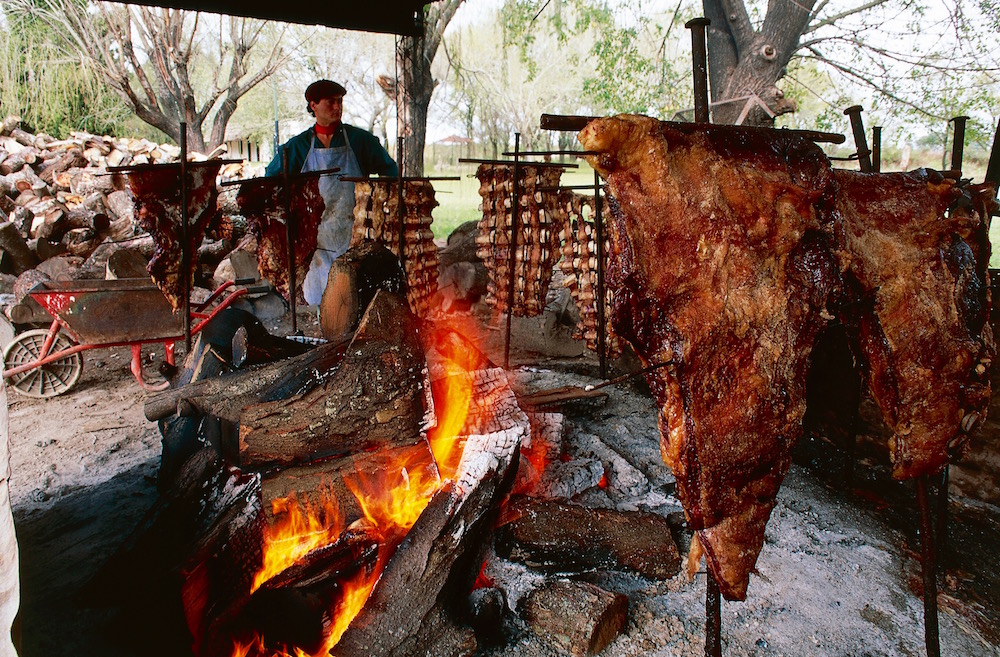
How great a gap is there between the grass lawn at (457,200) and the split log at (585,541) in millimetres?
12779

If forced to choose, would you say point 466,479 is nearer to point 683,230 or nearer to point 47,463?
point 683,230

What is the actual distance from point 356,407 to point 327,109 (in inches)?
145

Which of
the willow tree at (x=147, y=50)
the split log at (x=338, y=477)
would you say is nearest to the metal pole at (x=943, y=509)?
the split log at (x=338, y=477)

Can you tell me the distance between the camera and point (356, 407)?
2.93 m

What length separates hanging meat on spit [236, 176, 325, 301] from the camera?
4.38m

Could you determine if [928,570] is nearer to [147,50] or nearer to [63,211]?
[63,211]

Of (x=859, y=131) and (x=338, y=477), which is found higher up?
(x=859, y=131)

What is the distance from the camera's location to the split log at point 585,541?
9.61 feet

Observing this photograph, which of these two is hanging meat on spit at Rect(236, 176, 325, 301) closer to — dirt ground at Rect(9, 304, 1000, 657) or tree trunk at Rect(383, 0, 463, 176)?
dirt ground at Rect(9, 304, 1000, 657)

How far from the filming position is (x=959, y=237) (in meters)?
2.34

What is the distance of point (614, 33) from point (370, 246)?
8295 mm

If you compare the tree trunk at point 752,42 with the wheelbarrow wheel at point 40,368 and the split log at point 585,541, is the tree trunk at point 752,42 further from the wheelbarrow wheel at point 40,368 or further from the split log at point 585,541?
the wheelbarrow wheel at point 40,368

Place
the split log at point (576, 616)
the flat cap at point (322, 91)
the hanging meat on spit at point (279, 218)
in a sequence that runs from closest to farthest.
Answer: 1. the split log at point (576, 616)
2. the hanging meat on spit at point (279, 218)
3. the flat cap at point (322, 91)

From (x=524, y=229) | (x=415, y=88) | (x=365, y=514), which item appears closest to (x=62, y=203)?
(x=415, y=88)
